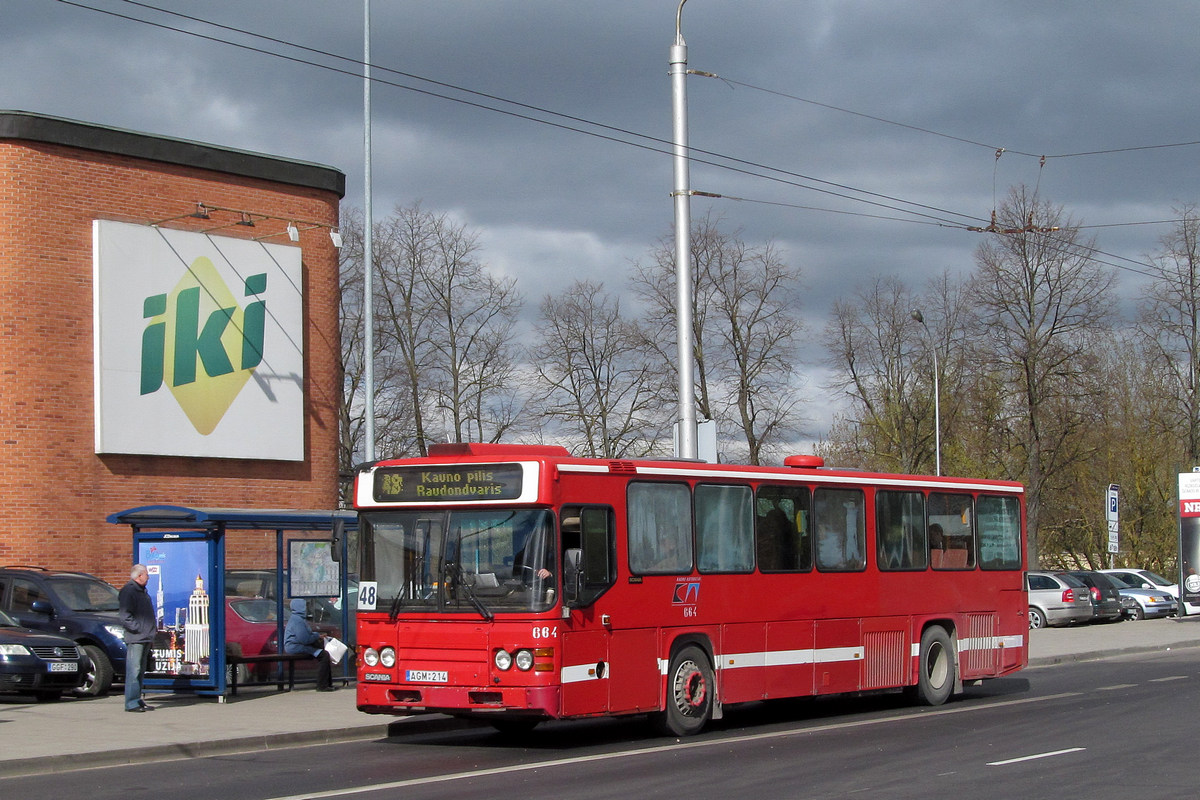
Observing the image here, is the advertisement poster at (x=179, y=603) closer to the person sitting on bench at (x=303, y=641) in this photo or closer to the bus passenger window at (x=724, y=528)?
the person sitting on bench at (x=303, y=641)

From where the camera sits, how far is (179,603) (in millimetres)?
17594

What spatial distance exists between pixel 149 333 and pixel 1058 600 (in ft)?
79.0

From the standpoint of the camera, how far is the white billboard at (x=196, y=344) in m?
26.2

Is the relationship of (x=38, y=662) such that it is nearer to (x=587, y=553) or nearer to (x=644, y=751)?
(x=587, y=553)

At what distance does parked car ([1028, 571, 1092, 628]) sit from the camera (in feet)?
121

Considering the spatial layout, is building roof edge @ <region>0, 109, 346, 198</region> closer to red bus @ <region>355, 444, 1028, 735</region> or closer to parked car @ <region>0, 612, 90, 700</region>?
parked car @ <region>0, 612, 90, 700</region>

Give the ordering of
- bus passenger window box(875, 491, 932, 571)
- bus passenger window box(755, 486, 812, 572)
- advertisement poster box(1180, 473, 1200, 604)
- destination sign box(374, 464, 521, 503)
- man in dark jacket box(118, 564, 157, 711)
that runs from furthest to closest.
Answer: advertisement poster box(1180, 473, 1200, 604) < bus passenger window box(875, 491, 932, 571) < man in dark jacket box(118, 564, 157, 711) < bus passenger window box(755, 486, 812, 572) < destination sign box(374, 464, 521, 503)

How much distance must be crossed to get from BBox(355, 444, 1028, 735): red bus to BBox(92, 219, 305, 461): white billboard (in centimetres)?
1394

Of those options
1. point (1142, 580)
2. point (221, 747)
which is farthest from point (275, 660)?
point (1142, 580)

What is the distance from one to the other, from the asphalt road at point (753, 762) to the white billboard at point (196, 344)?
13.4 meters

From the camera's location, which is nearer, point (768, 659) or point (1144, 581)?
point (768, 659)

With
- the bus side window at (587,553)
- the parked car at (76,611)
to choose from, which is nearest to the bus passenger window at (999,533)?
the bus side window at (587,553)

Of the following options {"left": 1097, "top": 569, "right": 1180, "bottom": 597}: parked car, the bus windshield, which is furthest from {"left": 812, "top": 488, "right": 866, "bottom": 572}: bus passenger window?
{"left": 1097, "top": 569, "right": 1180, "bottom": 597}: parked car

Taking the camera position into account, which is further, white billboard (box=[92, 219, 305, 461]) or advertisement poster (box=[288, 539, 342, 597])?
white billboard (box=[92, 219, 305, 461])
